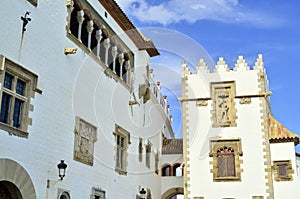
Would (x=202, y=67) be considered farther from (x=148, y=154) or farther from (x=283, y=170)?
(x=283, y=170)

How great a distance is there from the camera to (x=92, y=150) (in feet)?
41.3

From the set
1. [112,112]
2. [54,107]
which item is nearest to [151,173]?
[112,112]

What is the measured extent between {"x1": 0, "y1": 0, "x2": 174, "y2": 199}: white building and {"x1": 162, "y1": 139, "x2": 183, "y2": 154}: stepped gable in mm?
4989

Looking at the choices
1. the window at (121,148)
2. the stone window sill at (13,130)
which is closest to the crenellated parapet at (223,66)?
the window at (121,148)

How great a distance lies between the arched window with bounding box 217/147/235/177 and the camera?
64.3 ft

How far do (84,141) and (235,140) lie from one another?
381 inches

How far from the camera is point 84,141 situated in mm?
12234

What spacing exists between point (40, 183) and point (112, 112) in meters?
5.09

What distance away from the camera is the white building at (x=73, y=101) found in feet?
29.8

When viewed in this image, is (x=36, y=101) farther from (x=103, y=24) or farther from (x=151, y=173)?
(x=151, y=173)

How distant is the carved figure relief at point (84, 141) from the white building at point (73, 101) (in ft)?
0.09

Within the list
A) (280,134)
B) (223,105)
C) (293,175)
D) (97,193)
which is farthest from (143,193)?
(280,134)

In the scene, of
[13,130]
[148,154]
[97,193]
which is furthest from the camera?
[148,154]

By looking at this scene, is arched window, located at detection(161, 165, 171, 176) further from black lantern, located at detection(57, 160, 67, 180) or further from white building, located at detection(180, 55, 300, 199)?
black lantern, located at detection(57, 160, 67, 180)
